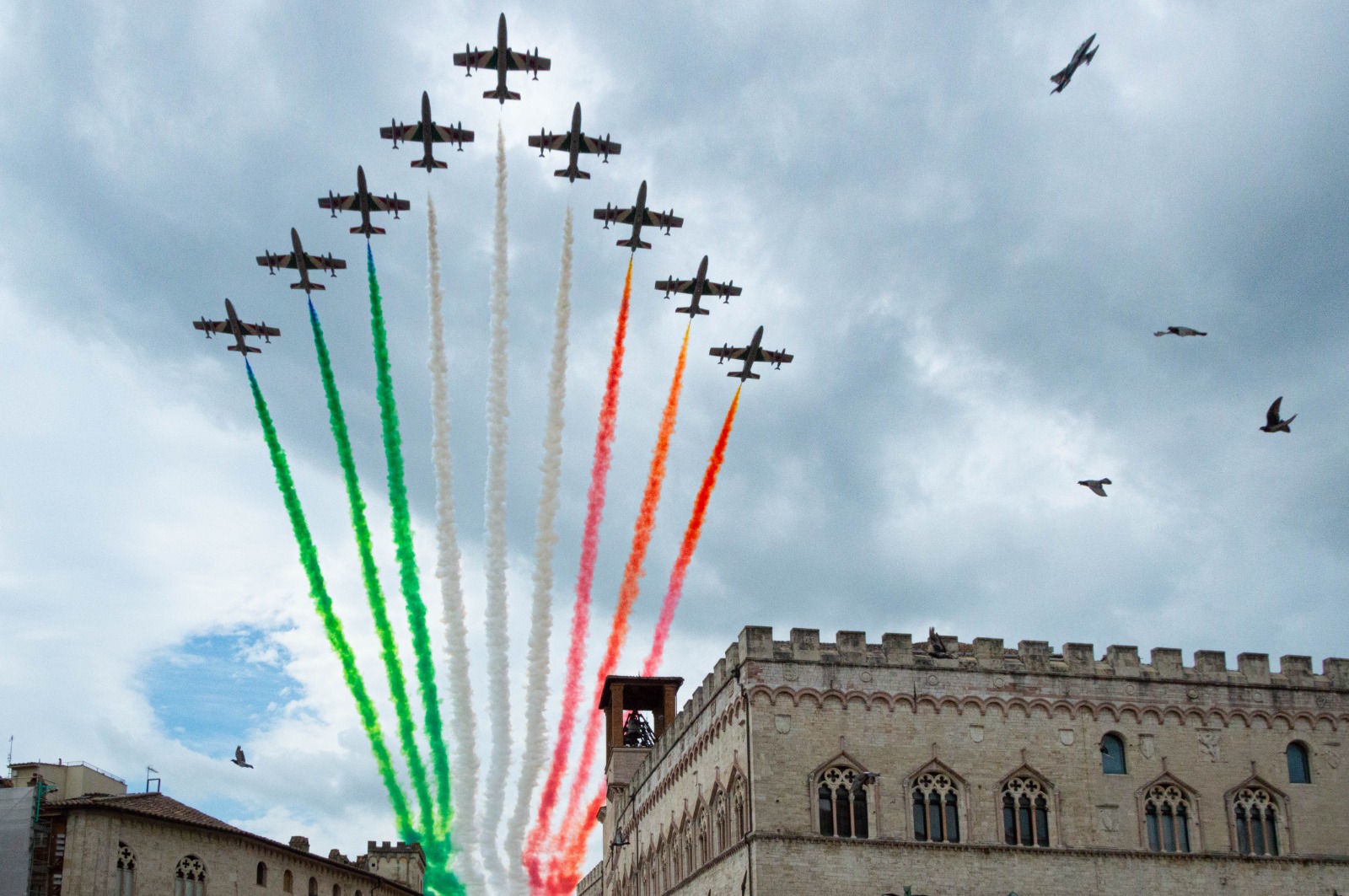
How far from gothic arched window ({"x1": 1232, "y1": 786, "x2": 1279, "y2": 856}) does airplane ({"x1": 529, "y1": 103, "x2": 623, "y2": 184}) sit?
3970 cm

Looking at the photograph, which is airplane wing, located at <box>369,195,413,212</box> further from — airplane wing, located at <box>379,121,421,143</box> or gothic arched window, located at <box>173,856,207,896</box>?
gothic arched window, located at <box>173,856,207,896</box>

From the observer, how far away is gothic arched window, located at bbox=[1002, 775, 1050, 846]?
154 feet

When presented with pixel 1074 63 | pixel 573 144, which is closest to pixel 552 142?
pixel 573 144

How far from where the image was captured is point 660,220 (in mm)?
68188

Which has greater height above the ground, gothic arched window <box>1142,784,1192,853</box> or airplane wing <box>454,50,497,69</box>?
airplane wing <box>454,50,497,69</box>

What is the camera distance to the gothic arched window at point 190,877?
6381 centimetres

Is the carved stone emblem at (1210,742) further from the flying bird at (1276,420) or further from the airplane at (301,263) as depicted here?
the airplane at (301,263)

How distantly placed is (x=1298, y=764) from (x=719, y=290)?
3588cm

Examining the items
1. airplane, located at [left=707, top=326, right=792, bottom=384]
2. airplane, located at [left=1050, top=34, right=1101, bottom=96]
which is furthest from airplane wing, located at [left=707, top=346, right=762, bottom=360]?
airplane, located at [left=1050, top=34, right=1101, bottom=96]

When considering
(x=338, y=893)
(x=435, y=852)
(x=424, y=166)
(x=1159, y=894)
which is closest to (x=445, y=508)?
(x=424, y=166)

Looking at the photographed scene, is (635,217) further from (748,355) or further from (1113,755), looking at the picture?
(1113,755)

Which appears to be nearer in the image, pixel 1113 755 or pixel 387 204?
pixel 1113 755

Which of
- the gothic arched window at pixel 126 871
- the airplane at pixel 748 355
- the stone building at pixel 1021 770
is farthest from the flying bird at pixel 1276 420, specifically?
the gothic arched window at pixel 126 871

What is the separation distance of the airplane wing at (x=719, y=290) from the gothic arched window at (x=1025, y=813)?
3226 cm
